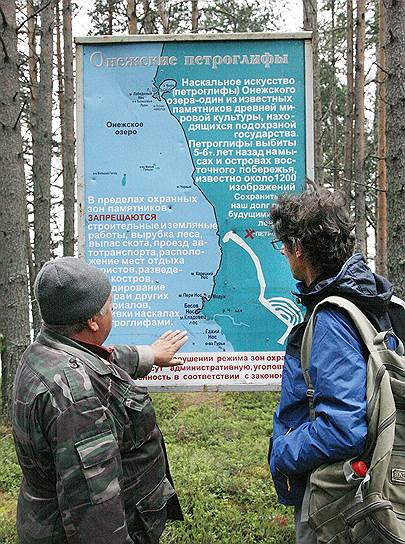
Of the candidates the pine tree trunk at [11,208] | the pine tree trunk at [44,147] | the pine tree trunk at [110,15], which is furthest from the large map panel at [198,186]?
the pine tree trunk at [110,15]

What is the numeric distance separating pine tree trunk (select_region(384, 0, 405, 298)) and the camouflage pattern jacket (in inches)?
101

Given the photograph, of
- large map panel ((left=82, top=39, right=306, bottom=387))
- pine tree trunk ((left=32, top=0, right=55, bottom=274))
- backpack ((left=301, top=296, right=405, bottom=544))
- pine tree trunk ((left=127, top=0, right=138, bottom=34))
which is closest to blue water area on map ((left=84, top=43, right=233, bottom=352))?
large map panel ((left=82, top=39, right=306, bottom=387))

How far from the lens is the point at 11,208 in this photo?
6.38m

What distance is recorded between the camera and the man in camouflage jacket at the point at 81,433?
1927 millimetres

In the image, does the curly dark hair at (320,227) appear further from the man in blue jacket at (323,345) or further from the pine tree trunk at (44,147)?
the pine tree trunk at (44,147)

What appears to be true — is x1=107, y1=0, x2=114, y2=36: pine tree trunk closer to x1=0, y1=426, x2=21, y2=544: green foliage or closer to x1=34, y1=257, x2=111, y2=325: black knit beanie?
x1=0, y1=426, x2=21, y2=544: green foliage

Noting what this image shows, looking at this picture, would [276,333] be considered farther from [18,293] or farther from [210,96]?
[18,293]

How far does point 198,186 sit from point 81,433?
2115mm

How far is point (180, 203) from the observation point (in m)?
3.77

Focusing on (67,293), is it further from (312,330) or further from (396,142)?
(396,142)

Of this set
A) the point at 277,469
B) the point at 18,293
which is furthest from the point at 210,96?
the point at 18,293

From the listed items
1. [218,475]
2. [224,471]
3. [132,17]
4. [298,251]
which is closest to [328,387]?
[298,251]

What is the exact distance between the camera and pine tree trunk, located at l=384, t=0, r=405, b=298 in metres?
4.32

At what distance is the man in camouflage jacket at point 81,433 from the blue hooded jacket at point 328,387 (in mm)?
478
